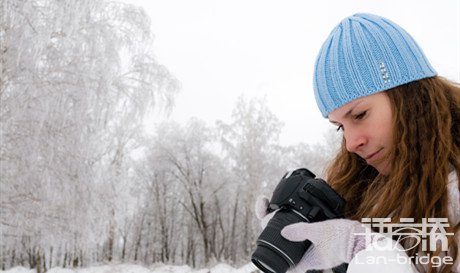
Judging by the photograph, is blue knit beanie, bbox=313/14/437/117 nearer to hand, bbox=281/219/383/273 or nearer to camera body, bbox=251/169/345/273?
camera body, bbox=251/169/345/273

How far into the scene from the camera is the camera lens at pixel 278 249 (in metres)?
1.14

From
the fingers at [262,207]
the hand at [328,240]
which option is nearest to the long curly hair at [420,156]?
the hand at [328,240]

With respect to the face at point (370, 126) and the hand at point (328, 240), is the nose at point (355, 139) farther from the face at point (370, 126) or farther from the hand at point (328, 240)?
the hand at point (328, 240)

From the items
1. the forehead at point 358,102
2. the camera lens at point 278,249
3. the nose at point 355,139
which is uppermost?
the forehead at point 358,102

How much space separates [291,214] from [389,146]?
335 mm

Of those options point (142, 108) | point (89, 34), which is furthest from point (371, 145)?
point (142, 108)

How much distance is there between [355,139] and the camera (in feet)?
4.12

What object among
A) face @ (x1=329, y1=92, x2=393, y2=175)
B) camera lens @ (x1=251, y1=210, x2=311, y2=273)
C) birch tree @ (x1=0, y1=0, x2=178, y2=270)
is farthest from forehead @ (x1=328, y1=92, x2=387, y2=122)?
birch tree @ (x1=0, y1=0, x2=178, y2=270)

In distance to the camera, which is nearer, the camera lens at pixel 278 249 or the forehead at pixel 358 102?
the camera lens at pixel 278 249

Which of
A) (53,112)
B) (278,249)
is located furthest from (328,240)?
(53,112)

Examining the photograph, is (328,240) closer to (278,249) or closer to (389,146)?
(278,249)

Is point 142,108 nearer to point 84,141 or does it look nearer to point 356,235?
point 84,141

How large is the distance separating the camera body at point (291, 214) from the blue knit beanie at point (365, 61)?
262 millimetres

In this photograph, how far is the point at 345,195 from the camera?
1.48 m
